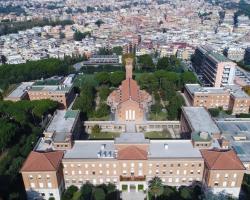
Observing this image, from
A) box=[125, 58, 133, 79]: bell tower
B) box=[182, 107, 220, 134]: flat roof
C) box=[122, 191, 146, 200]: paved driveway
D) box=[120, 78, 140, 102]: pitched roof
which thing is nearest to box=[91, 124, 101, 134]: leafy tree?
box=[120, 78, 140, 102]: pitched roof

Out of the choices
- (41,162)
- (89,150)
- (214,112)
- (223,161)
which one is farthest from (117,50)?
(223,161)

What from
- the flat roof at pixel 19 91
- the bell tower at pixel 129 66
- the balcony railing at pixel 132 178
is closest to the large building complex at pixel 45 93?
the flat roof at pixel 19 91

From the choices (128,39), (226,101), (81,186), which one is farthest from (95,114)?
(128,39)

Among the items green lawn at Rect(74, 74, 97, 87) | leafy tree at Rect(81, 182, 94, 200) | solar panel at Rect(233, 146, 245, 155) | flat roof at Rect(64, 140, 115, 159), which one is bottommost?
green lawn at Rect(74, 74, 97, 87)

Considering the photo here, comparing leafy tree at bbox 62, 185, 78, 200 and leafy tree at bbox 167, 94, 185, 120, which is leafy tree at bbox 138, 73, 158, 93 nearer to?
leafy tree at bbox 167, 94, 185, 120

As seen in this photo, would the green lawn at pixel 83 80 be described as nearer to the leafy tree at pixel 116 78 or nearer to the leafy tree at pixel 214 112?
the leafy tree at pixel 116 78

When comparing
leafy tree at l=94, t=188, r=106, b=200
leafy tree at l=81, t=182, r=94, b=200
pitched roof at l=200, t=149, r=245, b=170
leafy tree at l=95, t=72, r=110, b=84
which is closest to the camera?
leafy tree at l=94, t=188, r=106, b=200

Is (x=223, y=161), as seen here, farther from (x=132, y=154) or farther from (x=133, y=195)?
(x=133, y=195)

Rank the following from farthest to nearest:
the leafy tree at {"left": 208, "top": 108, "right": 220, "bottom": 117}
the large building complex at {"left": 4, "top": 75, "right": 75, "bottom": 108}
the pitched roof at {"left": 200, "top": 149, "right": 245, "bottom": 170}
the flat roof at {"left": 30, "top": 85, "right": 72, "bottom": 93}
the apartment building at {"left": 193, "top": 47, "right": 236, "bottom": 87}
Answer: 1. the apartment building at {"left": 193, "top": 47, "right": 236, "bottom": 87}
2. the flat roof at {"left": 30, "top": 85, "right": 72, "bottom": 93}
3. the large building complex at {"left": 4, "top": 75, "right": 75, "bottom": 108}
4. the leafy tree at {"left": 208, "top": 108, "right": 220, "bottom": 117}
5. the pitched roof at {"left": 200, "top": 149, "right": 245, "bottom": 170}

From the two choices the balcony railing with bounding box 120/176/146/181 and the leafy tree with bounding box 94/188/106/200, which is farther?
the balcony railing with bounding box 120/176/146/181
